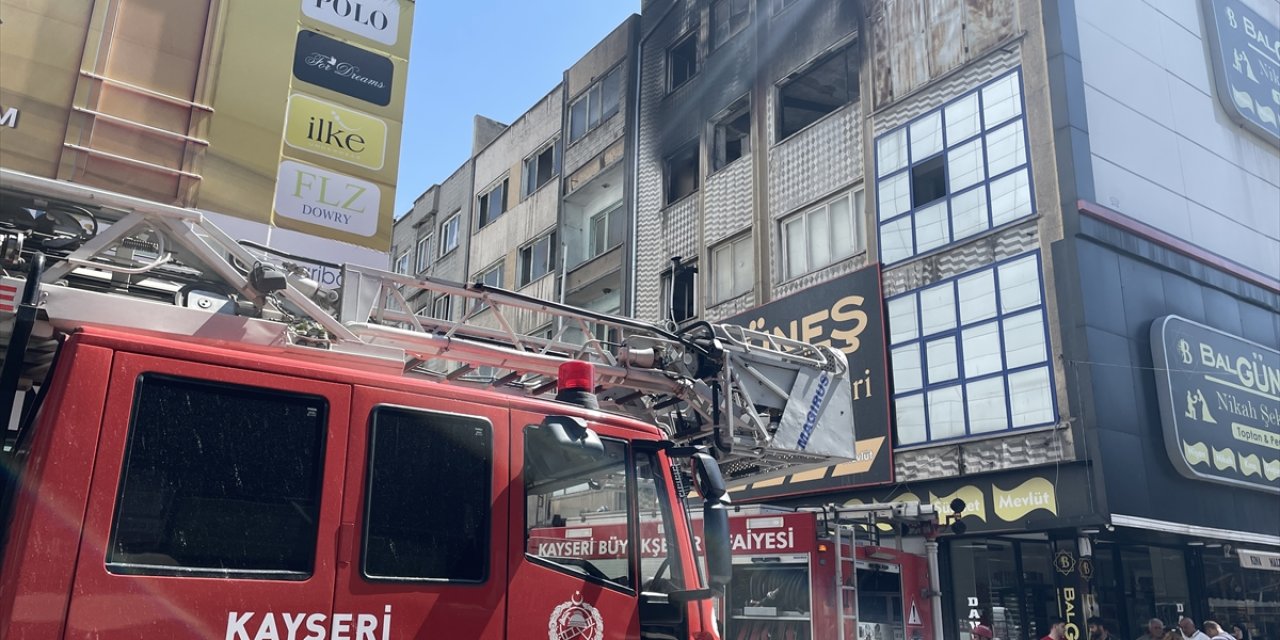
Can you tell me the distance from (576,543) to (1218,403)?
1521cm

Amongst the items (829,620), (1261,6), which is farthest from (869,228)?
(1261,6)

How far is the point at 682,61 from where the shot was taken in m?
25.6

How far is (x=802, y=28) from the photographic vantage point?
20828 millimetres

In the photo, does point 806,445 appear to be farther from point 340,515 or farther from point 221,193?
point 221,193

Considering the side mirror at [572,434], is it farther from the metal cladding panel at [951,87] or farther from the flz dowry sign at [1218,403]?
the metal cladding panel at [951,87]

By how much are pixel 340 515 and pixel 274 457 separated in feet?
1.25

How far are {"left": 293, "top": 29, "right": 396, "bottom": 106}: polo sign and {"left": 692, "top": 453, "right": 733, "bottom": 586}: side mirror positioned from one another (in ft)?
19.9

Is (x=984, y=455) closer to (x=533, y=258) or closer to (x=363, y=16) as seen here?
(x=363, y=16)

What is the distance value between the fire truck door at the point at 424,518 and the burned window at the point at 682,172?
19.6 m

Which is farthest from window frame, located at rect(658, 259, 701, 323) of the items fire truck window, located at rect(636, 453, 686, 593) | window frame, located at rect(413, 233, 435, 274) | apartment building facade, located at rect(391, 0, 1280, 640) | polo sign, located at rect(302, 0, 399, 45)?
fire truck window, located at rect(636, 453, 686, 593)

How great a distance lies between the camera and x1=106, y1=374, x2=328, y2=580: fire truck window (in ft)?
12.4

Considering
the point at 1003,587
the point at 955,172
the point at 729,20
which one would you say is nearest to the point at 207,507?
the point at 1003,587

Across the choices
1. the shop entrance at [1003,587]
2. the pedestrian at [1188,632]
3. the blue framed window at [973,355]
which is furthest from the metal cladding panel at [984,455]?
the pedestrian at [1188,632]

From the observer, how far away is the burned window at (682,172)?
2406cm
